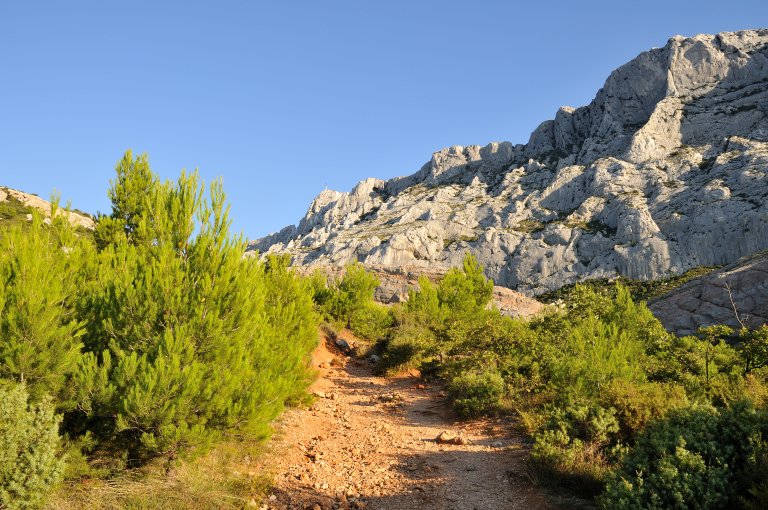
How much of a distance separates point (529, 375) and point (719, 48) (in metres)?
149

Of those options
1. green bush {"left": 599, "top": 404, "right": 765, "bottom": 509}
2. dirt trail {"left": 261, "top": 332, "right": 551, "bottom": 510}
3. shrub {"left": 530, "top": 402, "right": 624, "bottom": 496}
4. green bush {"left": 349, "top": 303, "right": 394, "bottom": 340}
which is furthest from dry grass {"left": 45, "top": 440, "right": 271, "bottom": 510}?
green bush {"left": 349, "top": 303, "right": 394, "bottom": 340}

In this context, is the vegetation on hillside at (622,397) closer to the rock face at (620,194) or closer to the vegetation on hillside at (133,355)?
the vegetation on hillside at (133,355)

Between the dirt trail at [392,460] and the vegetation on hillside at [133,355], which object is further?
the dirt trail at [392,460]

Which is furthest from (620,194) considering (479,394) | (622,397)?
(622,397)

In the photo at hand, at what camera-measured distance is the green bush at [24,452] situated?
498cm

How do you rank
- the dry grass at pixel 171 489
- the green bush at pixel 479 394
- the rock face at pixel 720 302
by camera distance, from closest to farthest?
1. the dry grass at pixel 171 489
2. the green bush at pixel 479 394
3. the rock face at pixel 720 302

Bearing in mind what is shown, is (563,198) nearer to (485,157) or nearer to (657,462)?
(485,157)

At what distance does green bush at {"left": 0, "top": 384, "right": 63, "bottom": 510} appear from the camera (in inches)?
196

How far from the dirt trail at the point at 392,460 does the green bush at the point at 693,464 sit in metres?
1.68

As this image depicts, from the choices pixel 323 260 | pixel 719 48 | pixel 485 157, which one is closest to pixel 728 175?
pixel 719 48

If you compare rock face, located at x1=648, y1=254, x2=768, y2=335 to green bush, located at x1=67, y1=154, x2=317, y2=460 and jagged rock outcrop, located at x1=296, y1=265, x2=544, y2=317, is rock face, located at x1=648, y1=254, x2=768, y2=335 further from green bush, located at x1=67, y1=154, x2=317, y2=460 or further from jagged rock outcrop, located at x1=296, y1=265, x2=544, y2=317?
green bush, located at x1=67, y1=154, x2=317, y2=460

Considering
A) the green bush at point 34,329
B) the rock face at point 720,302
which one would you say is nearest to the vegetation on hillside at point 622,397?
the rock face at point 720,302

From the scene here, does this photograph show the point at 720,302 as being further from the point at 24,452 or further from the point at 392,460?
the point at 24,452

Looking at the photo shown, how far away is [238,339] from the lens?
7254mm
